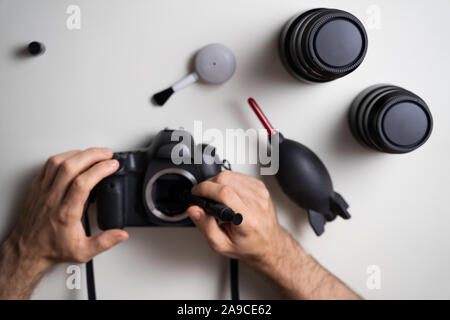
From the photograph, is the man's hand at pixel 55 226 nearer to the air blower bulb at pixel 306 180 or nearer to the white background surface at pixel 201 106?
the white background surface at pixel 201 106

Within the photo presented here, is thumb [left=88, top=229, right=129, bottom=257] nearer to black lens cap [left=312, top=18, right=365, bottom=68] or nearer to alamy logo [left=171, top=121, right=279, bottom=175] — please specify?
alamy logo [left=171, top=121, right=279, bottom=175]

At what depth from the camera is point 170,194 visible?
1.98ft

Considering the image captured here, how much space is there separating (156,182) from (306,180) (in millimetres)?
280

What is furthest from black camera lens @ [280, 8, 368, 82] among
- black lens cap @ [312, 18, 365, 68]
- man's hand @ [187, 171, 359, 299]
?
man's hand @ [187, 171, 359, 299]

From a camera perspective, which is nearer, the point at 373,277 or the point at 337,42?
the point at 337,42

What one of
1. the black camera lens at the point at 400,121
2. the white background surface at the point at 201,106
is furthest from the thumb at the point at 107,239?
the black camera lens at the point at 400,121

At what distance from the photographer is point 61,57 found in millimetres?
673

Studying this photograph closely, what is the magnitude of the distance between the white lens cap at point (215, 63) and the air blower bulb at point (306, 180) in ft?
0.25

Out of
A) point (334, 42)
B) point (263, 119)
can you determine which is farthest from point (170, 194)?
point (334, 42)

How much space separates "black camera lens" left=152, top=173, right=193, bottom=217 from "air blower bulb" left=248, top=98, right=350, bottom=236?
0.63 feet

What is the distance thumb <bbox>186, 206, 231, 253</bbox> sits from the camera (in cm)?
54

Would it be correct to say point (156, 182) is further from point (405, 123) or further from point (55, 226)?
point (405, 123)

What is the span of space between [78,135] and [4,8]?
0.29 m

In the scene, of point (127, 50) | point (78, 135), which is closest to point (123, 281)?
point (78, 135)
